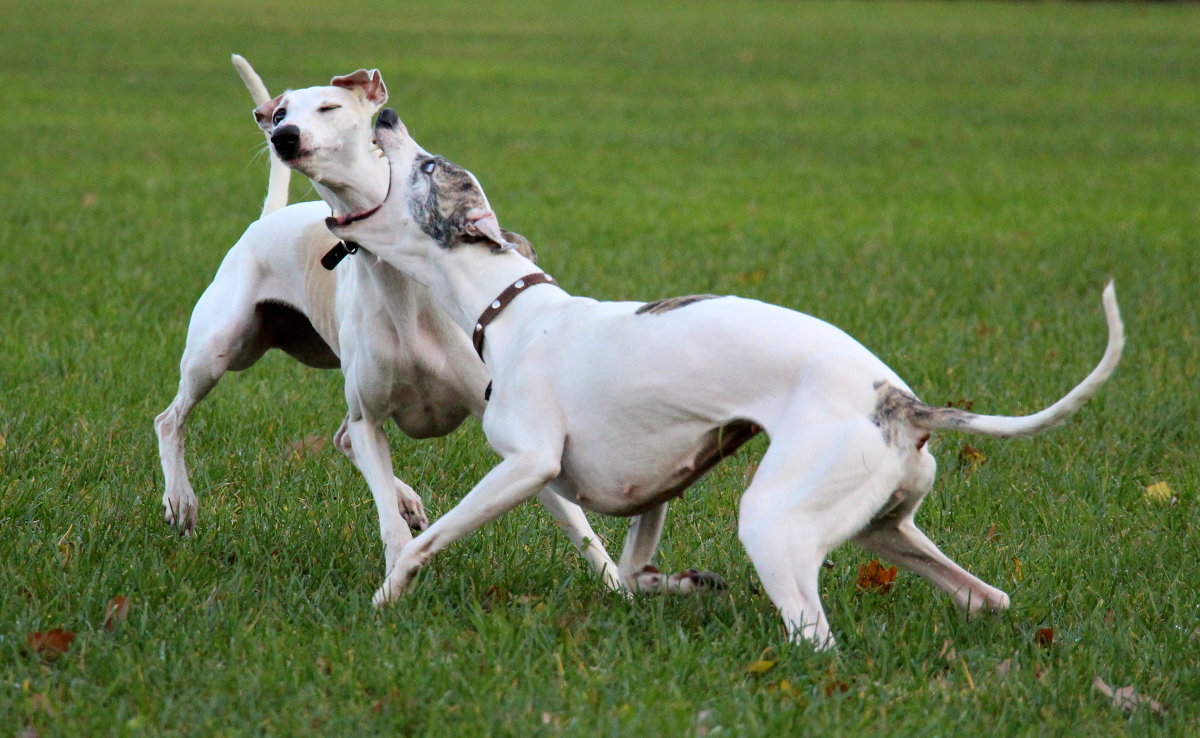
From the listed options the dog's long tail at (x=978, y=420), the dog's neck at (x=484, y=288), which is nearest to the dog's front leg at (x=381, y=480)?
the dog's neck at (x=484, y=288)

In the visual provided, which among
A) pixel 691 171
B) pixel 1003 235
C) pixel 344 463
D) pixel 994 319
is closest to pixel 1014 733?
pixel 344 463

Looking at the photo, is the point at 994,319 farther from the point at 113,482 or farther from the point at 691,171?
the point at 691,171

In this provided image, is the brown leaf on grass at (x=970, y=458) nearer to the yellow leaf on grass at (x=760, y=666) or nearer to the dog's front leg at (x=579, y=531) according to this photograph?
the dog's front leg at (x=579, y=531)

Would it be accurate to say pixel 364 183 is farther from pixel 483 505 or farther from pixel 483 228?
pixel 483 505

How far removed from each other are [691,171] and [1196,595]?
10194 mm

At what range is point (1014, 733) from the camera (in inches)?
128

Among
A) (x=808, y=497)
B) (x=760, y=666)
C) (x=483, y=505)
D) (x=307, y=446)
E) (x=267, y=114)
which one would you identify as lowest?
(x=307, y=446)

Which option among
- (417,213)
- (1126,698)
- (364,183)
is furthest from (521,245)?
(1126,698)

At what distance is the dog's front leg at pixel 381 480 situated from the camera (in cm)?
423

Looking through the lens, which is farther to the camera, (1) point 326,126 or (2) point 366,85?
(2) point 366,85

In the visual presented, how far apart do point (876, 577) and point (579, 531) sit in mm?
873

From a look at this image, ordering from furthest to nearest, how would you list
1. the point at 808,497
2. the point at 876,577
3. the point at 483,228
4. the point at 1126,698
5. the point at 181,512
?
the point at 181,512 < the point at 876,577 < the point at 483,228 < the point at 1126,698 < the point at 808,497

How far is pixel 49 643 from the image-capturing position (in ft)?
11.7

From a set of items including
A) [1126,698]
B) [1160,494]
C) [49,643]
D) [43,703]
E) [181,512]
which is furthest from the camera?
[1160,494]
